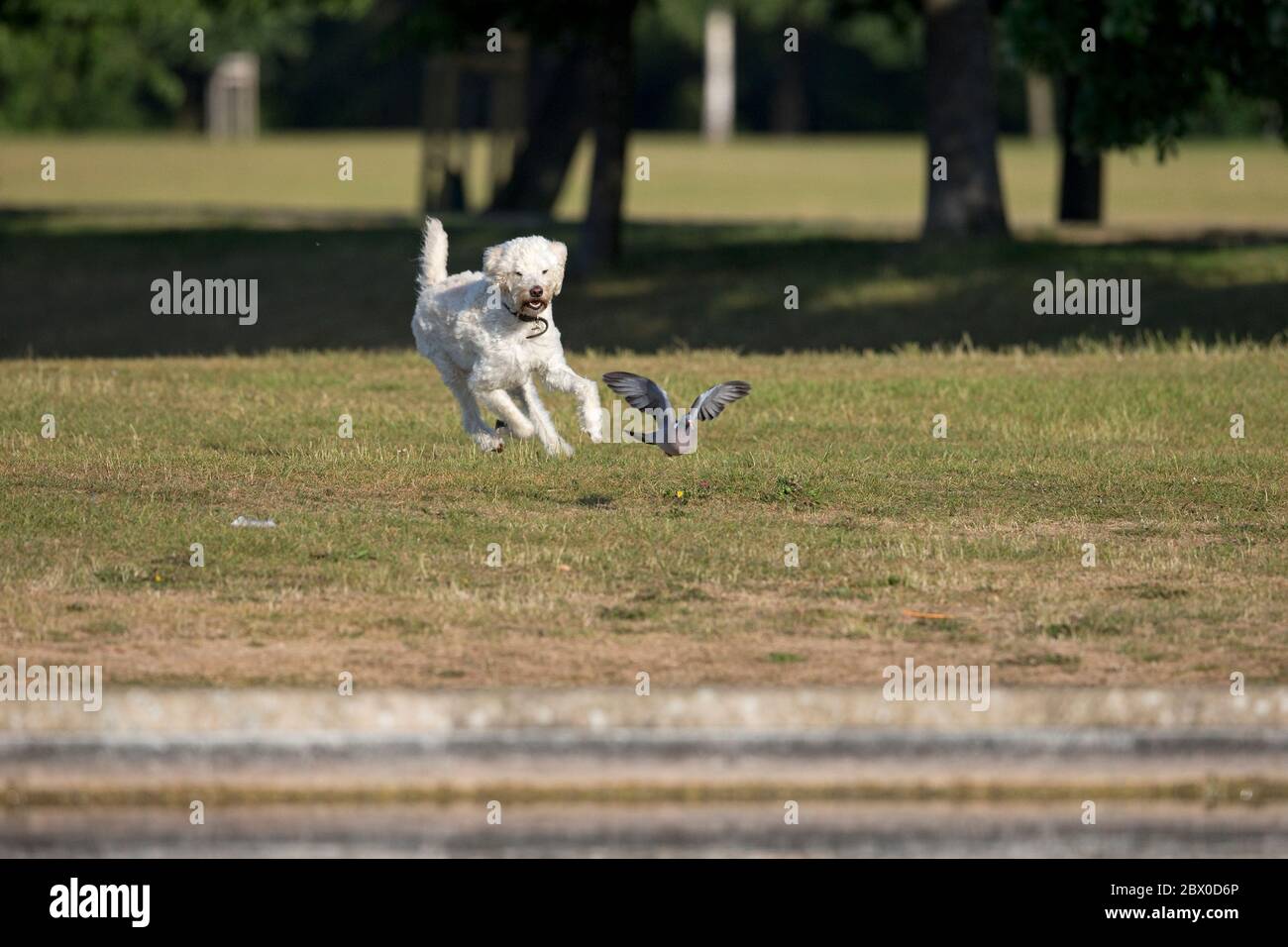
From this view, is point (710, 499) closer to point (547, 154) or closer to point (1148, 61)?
point (1148, 61)

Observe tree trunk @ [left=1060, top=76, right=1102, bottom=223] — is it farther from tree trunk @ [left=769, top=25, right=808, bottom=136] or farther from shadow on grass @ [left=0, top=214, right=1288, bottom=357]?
tree trunk @ [left=769, top=25, right=808, bottom=136]

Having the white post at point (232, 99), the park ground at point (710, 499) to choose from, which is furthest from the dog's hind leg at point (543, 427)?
the white post at point (232, 99)

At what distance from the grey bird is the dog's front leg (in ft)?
1.33

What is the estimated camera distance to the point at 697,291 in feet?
83.7

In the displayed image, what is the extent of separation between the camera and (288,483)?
39.0ft

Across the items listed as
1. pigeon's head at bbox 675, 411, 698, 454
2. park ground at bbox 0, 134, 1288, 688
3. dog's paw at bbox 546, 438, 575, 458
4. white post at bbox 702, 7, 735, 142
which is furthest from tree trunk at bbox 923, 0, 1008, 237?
white post at bbox 702, 7, 735, 142

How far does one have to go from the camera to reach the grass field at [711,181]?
141 ft

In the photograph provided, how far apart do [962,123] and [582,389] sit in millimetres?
16384

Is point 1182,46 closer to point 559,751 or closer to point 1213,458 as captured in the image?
point 1213,458

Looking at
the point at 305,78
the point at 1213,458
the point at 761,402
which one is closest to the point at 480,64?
the point at 761,402

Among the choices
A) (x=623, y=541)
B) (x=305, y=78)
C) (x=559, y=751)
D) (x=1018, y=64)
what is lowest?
(x=559, y=751)

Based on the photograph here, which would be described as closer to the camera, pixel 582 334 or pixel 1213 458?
pixel 1213 458

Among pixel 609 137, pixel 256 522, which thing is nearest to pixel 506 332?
pixel 256 522

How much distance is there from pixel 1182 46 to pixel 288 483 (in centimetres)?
1250
